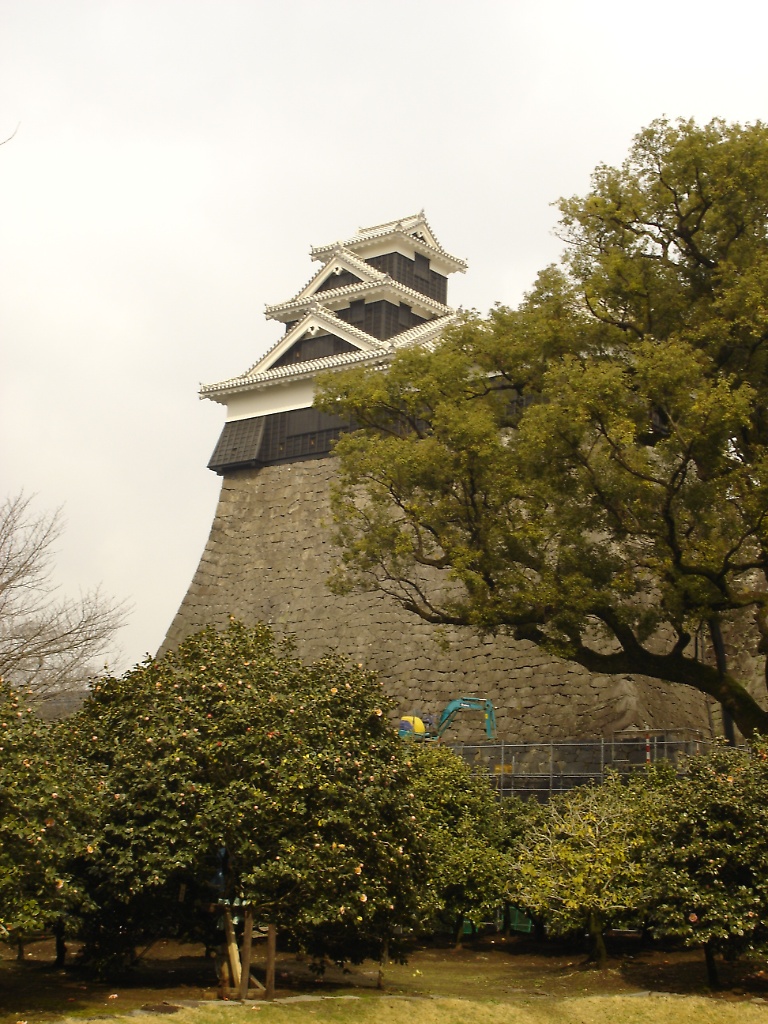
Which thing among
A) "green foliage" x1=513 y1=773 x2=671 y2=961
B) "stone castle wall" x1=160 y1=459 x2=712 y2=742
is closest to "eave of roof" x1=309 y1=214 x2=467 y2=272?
"stone castle wall" x1=160 y1=459 x2=712 y2=742

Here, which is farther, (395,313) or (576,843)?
(395,313)

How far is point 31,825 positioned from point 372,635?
1679cm

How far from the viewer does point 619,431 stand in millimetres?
13977

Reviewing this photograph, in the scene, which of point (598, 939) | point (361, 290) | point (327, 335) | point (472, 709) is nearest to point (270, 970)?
point (598, 939)

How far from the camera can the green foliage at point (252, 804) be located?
10.5 meters

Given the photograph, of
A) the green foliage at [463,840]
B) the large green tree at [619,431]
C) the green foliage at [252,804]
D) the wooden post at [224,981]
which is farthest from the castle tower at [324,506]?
the wooden post at [224,981]

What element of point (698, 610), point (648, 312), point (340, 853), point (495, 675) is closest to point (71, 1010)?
point (340, 853)

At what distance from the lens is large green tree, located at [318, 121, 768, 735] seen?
14.3 m

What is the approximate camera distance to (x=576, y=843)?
13328 mm

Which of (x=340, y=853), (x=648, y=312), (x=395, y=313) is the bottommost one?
(x=340, y=853)

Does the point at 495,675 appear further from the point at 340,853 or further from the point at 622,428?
the point at 340,853

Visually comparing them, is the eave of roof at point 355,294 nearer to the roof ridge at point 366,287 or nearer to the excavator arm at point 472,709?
the roof ridge at point 366,287

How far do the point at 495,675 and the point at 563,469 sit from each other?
922 cm

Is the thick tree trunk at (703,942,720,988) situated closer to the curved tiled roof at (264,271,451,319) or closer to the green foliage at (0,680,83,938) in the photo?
the green foliage at (0,680,83,938)
